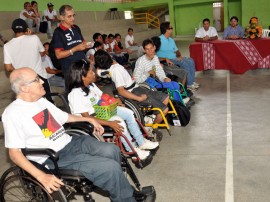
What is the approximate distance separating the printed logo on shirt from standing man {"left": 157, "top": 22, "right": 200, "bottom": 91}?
287 centimetres

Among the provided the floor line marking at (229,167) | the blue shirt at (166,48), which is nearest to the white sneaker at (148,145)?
the floor line marking at (229,167)

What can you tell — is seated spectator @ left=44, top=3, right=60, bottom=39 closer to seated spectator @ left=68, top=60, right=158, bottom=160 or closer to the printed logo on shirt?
seated spectator @ left=68, top=60, right=158, bottom=160

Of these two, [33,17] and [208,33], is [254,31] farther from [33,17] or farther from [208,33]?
[33,17]

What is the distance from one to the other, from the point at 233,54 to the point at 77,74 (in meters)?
3.97

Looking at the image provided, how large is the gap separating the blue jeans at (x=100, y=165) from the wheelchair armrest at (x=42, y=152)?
156 millimetres

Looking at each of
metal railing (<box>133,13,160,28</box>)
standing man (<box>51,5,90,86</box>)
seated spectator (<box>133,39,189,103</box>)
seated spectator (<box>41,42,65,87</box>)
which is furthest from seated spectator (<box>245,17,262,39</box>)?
metal railing (<box>133,13,160,28</box>)

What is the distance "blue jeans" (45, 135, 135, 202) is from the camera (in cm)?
178

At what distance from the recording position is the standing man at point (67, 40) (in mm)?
2996

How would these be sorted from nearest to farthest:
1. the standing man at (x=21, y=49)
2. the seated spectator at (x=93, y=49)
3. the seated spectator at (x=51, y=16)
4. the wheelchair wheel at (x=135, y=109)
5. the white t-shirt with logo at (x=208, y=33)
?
the wheelchair wheel at (x=135, y=109), the standing man at (x=21, y=49), the seated spectator at (x=93, y=49), the white t-shirt with logo at (x=208, y=33), the seated spectator at (x=51, y=16)

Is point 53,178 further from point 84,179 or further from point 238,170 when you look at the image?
point 238,170

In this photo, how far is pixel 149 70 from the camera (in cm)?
370

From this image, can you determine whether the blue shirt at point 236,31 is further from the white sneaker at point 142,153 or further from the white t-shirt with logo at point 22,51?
the white sneaker at point 142,153

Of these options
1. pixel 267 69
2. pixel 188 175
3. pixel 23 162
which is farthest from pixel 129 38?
pixel 23 162

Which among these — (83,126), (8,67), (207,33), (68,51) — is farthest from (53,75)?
(207,33)
